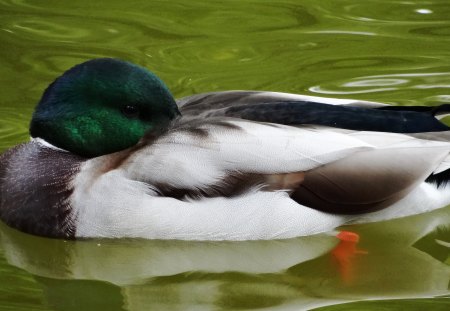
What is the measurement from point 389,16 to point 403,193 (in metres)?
3.95

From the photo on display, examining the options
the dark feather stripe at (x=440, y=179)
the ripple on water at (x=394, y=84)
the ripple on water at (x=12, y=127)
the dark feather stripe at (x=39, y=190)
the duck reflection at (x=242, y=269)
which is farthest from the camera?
the ripple on water at (x=394, y=84)

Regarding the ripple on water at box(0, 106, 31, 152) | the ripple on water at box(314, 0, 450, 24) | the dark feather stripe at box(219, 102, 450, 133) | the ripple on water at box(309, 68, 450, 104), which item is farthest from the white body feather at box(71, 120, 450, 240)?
the ripple on water at box(314, 0, 450, 24)

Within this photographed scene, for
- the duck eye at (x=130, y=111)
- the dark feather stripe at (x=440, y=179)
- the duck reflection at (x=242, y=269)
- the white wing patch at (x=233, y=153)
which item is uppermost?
the duck eye at (x=130, y=111)

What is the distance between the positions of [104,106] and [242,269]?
4.27ft

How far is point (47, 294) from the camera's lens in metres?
6.99

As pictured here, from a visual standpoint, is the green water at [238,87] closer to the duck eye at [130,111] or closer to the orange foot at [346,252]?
the orange foot at [346,252]

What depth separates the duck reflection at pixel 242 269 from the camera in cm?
693

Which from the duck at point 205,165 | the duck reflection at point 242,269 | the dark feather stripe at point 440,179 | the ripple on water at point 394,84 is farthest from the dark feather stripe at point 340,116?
the ripple on water at point 394,84

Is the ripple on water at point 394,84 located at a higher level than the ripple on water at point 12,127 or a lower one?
higher

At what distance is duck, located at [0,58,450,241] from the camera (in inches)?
287

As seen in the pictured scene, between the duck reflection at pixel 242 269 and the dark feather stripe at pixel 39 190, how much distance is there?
13 cm

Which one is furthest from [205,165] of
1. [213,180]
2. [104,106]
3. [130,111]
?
[104,106]

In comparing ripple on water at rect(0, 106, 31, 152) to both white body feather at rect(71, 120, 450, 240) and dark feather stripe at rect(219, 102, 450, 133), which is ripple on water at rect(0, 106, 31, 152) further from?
dark feather stripe at rect(219, 102, 450, 133)

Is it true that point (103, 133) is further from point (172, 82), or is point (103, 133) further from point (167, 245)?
point (172, 82)
